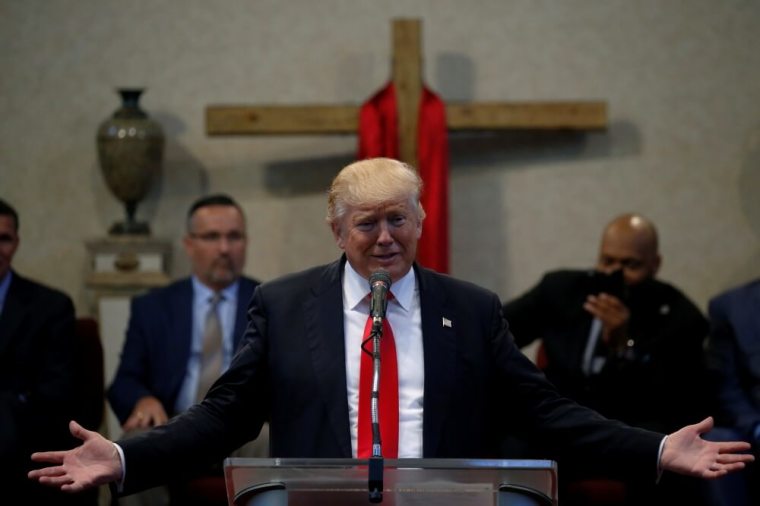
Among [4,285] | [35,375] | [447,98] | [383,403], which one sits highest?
[447,98]

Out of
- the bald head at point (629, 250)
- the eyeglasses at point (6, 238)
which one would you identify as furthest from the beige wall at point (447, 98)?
the eyeglasses at point (6, 238)

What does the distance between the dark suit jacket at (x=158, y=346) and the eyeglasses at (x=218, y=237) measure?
7.7 inches

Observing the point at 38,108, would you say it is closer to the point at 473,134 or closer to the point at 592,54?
the point at 473,134

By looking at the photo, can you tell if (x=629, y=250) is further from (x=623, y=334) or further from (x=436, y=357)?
(x=436, y=357)

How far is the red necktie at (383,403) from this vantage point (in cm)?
272

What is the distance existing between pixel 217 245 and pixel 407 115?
3.57 feet

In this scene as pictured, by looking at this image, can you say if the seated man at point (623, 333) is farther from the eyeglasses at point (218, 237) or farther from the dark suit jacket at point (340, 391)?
the dark suit jacket at point (340, 391)

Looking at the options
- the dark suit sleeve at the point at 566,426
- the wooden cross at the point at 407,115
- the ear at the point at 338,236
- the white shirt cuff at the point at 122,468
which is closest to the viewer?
the white shirt cuff at the point at 122,468

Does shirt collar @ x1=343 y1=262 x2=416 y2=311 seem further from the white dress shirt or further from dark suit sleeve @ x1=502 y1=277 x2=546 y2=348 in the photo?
dark suit sleeve @ x1=502 y1=277 x2=546 y2=348

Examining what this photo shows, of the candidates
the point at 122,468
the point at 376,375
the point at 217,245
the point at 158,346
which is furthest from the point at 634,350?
the point at 122,468

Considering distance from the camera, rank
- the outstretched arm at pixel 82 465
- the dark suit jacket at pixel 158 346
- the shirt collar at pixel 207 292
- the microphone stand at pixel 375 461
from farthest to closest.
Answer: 1. the shirt collar at pixel 207 292
2. the dark suit jacket at pixel 158 346
3. the outstretched arm at pixel 82 465
4. the microphone stand at pixel 375 461

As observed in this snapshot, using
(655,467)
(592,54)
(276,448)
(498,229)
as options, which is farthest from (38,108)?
(655,467)

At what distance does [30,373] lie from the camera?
15.1 feet

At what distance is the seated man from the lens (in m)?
4.64
